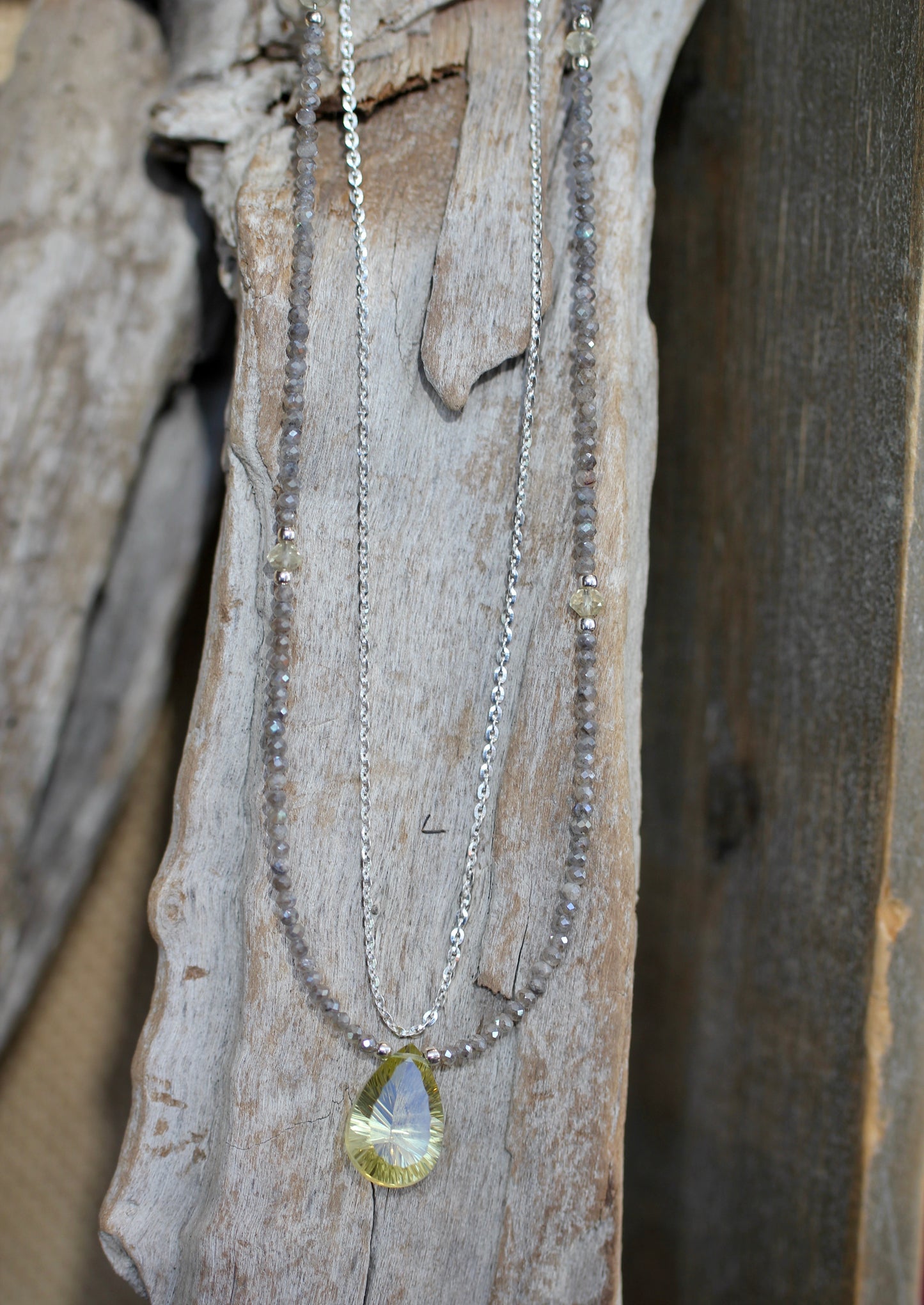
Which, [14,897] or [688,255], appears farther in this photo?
[688,255]

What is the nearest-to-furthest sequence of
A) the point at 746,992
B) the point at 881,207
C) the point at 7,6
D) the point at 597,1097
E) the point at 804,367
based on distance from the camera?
1. the point at 597,1097
2. the point at 881,207
3. the point at 804,367
4. the point at 746,992
5. the point at 7,6

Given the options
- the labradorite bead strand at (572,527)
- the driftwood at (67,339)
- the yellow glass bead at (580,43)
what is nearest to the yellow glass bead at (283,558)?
the labradorite bead strand at (572,527)

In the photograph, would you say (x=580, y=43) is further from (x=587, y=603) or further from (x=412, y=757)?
(x=412, y=757)

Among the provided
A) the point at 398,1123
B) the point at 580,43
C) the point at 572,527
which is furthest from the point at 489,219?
the point at 398,1123

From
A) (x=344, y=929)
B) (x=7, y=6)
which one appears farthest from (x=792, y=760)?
(x=7, y=6)

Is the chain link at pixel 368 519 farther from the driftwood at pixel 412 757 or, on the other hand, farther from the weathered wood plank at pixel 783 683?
the weathered wood plank at pixel 783 683

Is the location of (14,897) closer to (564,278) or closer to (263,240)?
(263,240)
